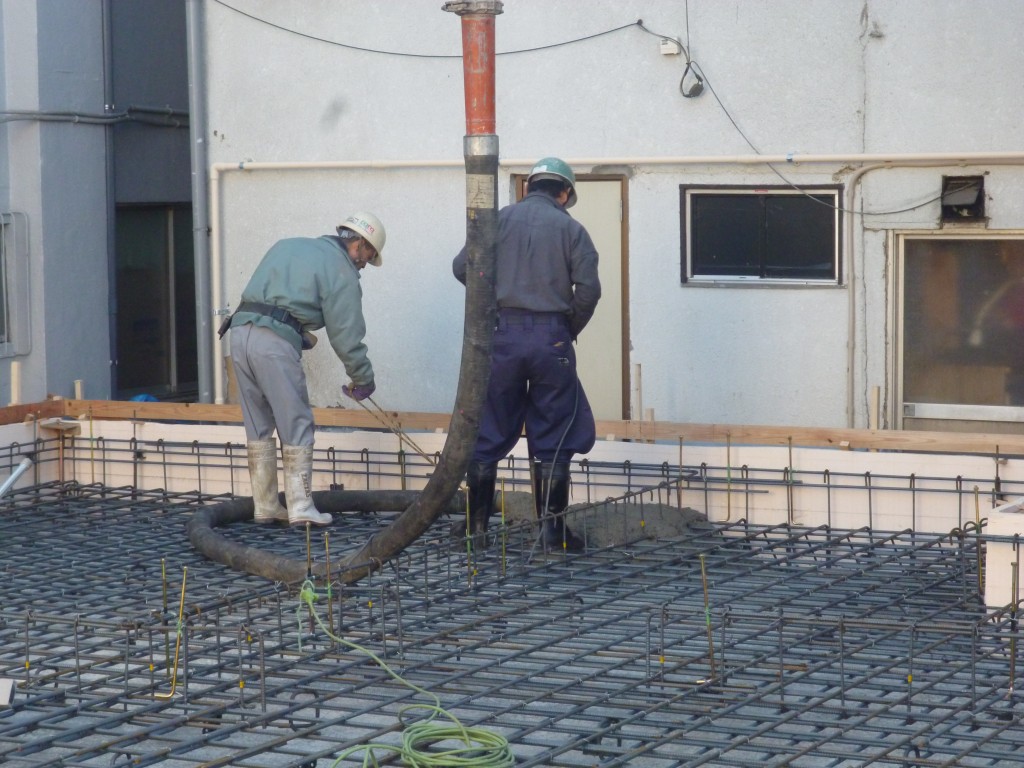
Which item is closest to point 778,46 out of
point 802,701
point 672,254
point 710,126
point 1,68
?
point 710,126

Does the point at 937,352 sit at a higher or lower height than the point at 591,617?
higher

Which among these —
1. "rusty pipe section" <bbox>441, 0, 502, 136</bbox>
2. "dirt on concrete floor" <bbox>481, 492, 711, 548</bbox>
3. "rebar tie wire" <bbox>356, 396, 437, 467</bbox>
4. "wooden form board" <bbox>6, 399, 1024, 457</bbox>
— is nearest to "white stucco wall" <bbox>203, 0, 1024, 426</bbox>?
"wooden form board" <bbox>6, 399, 1024, 457</bbox>

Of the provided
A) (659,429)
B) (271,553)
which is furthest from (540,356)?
(271,553)

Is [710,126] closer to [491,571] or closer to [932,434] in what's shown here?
[932,434]

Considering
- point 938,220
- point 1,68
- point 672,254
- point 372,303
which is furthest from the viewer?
point 1,68

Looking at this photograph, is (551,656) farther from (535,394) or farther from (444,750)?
(535,394)

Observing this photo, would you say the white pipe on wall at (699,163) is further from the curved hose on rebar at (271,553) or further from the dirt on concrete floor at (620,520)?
the curved hose on rebar at (271,553)

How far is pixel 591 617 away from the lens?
529 cm

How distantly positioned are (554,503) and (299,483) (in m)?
1.20

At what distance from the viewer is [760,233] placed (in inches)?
338

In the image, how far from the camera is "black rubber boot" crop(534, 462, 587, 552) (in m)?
6.38

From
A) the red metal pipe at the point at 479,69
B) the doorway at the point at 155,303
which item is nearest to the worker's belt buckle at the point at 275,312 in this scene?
the red metal pipe at the point at 479,69

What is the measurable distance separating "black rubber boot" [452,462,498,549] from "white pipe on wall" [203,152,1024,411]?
267 centimetres

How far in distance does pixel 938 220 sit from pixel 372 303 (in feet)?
11.7
